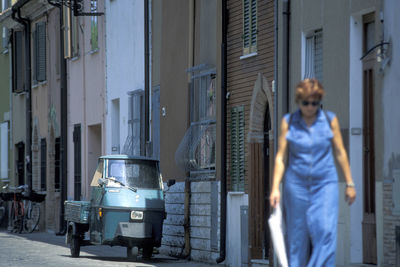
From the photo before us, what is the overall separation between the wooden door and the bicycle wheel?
21.7 m

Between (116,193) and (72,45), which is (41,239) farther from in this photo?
(116,193)

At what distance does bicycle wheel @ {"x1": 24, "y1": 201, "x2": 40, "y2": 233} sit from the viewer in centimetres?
3625

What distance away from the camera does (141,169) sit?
73.8 ft

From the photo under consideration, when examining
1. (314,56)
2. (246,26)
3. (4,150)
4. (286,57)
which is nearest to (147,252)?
(246,26)

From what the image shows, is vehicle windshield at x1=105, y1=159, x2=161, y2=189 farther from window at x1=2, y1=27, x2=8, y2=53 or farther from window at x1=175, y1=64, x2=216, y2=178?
window at x1=2, y1=27, x2=8, y2=53

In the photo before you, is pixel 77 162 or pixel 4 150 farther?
pixel 4 150

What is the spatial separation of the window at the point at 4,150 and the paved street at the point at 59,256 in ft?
44.4

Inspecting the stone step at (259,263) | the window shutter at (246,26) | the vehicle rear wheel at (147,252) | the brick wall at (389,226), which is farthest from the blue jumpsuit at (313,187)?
the vehicle rear wheel at (147,252)

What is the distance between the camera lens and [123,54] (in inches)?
1134

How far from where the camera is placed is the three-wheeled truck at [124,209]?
21.5 meters

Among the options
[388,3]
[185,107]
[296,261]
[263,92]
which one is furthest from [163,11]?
[296,261]

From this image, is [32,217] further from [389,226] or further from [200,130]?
[389,226]

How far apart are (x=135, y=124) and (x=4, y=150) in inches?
638

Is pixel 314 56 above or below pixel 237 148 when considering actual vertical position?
above
